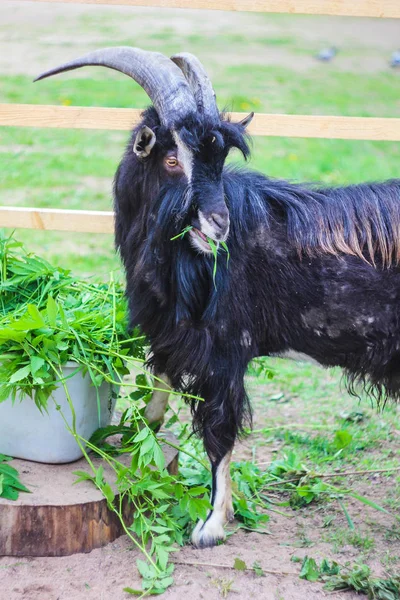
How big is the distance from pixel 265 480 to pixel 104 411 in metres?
1.05

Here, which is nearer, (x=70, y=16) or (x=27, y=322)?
(x=27, y=322)

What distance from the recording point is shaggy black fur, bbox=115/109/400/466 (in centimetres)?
383

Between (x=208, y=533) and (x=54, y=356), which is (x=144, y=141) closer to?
(x=54, y=356)

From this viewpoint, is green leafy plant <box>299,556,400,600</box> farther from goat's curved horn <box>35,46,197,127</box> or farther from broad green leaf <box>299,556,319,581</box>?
goat's curved horn <box>35,46,197,127</box>

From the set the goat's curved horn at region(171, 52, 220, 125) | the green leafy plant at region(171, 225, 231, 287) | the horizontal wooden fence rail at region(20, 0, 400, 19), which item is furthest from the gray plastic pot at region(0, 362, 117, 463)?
the horizontal wooden fence rail at region(20, 0, 400, 19)

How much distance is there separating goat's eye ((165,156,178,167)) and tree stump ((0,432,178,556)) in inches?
62.5

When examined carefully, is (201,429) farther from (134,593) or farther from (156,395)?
(134,593)

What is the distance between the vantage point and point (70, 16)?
1511cm

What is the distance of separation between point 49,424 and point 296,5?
2886 mm

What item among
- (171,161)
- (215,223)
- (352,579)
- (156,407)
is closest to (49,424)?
(156,407)

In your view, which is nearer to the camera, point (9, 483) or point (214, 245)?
point (214, 245)

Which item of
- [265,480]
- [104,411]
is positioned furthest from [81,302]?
[265,480]

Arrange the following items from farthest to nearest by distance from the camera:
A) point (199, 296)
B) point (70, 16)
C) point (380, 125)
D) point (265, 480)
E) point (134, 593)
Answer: point (70, 16)
point (380, 125)
point (265, 480)
point (199, 296)
point (134, 593)

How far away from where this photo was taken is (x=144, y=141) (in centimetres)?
363
